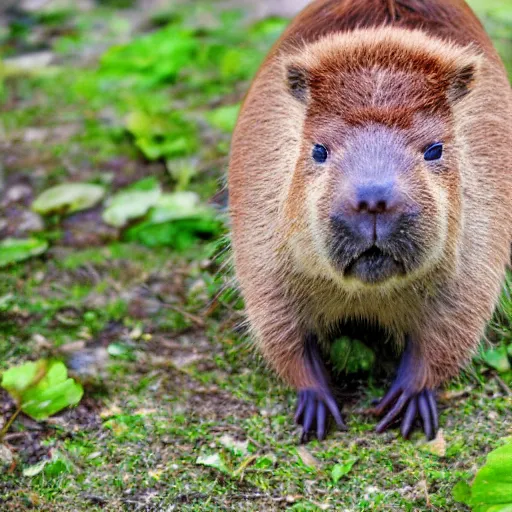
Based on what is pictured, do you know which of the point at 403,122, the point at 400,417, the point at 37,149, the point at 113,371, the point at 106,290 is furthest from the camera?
the point at 37,149

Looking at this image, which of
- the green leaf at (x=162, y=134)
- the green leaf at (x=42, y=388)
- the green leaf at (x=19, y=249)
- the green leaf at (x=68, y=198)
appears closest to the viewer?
the green leaf at (x=42, y=388)

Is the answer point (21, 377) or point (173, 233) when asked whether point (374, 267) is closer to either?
point (21, 377)

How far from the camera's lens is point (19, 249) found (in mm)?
5137

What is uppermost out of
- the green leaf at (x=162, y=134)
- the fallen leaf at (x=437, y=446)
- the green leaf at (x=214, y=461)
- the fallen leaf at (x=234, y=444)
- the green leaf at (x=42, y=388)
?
the green leaf at (x=162, y=134)

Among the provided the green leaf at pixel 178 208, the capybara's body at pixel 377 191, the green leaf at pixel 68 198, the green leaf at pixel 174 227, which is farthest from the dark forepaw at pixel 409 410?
the green leaf at pixel 68 198

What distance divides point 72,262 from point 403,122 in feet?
8.26

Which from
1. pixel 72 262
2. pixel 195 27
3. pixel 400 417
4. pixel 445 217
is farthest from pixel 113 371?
pixel 195 27

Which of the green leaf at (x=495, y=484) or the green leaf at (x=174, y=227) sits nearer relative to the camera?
the green leaf at (x=495, y=484)

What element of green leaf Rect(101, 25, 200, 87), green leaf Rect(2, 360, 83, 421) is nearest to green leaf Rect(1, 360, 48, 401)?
green leaf Rect(2, 360, 83, 421)

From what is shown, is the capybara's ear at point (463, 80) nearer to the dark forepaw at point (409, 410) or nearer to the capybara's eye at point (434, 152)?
the capybara's eye at point (434, 152)

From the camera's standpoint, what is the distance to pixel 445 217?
11.0 ft

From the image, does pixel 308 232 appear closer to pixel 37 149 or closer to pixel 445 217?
pixel 445 217

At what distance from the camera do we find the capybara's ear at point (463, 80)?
138 inches

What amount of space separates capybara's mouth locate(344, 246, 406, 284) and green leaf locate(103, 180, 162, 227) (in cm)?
234
